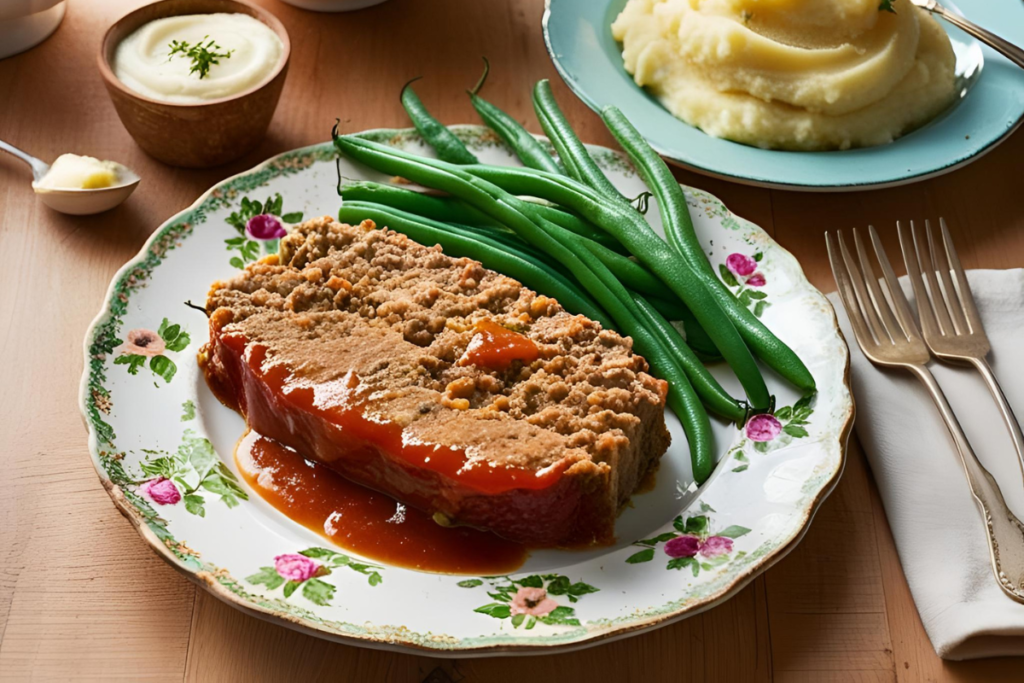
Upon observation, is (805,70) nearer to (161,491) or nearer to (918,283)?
(918,283)

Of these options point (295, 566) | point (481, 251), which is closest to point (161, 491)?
point (295, 566)

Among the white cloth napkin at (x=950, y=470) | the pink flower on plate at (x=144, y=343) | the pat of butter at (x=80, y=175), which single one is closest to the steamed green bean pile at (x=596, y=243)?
the white cloth napkin at (x=950, y=470)

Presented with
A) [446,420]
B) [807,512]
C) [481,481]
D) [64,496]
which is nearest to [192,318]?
[64,496]

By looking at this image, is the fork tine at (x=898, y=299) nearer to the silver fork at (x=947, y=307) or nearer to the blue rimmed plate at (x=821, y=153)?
the silver fork at (x=947, y=307)

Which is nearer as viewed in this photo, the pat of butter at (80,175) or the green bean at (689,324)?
the green bean at (689,324)

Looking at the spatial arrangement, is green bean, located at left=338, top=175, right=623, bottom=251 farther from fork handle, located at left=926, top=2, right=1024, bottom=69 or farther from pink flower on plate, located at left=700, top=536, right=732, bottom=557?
fork handle, located at left=926, top=2, right=1024, bottom=69

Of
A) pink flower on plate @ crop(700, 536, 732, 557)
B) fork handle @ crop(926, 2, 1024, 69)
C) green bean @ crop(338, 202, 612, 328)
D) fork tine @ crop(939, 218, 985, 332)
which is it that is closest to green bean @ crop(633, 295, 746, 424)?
green bean @ crop(338, 202, 612, 328)
